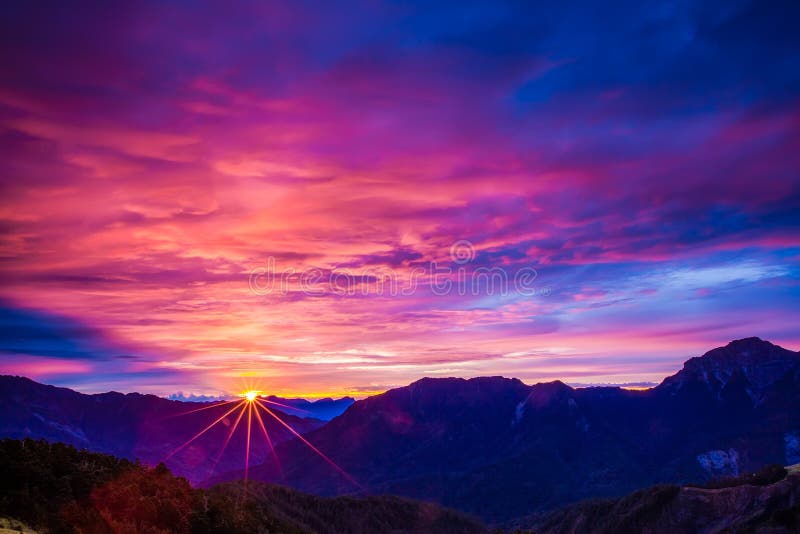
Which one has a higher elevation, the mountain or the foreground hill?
the foreground hill

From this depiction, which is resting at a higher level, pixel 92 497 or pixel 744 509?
pixel 92 497

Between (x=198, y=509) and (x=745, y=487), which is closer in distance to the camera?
(x=198, y=509)

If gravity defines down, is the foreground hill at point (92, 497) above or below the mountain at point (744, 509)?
above

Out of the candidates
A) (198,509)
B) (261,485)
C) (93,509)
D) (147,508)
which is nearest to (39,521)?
(93,509)

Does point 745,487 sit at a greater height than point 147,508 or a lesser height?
lesser

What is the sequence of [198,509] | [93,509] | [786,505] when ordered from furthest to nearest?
[786,505]
[198,509]
[93,509]

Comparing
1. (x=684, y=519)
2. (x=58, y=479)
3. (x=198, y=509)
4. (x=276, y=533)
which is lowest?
(x=684, y=519)

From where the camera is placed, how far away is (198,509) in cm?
4916

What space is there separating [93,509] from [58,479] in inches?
153

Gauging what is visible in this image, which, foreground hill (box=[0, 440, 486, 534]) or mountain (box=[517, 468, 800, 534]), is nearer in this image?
foreground hill (box=[0, 440, 486, 534])

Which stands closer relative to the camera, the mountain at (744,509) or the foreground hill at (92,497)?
the foreground hill at (92,497)

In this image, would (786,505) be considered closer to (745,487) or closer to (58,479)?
(745,487)

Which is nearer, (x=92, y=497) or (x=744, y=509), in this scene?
(x=92, y=497)

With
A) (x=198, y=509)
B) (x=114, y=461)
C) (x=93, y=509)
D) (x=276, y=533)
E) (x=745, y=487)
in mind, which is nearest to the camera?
(x=93, y=509)
